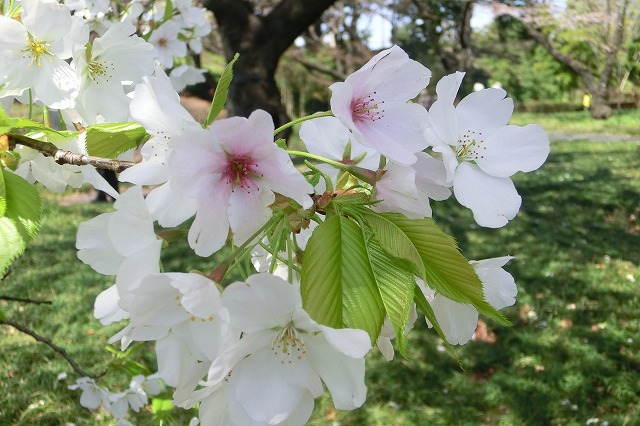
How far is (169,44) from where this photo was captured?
2.00 metres

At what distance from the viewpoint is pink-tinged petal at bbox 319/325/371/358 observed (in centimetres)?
49

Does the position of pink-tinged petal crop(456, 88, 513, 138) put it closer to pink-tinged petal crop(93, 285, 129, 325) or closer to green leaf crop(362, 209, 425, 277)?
green leaf crop(362, 209, 425, 277)

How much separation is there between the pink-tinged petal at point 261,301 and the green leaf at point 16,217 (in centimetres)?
27

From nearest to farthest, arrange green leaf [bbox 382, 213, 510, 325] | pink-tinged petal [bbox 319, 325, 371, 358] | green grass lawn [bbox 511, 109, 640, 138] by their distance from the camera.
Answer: pink-tinged petal [bbox 319, 325, 371, 358] < green leaf [bbox 382, 213, 510, 325] < green grass lawn [bbox 511, 109, 640, 138]

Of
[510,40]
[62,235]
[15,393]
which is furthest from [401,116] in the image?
[510,40]

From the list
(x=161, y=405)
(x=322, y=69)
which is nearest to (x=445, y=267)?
(x=161, y=405)

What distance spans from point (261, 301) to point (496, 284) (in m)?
0.33

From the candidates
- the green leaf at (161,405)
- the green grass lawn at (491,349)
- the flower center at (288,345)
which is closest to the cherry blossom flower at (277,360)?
the flower center at (288,345)

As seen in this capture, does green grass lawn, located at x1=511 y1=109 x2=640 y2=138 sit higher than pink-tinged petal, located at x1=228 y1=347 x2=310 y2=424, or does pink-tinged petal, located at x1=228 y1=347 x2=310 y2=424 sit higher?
pink-tinged petal, located at x1=228 y1=347 x2=310 y2=424

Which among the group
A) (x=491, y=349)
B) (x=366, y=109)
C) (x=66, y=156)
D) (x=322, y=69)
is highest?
(x=366, y=109)

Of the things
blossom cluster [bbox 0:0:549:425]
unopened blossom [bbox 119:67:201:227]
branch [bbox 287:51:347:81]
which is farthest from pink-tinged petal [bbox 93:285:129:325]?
branch [bbox 287:51:347:81]

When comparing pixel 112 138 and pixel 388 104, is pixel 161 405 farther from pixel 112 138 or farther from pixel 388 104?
pixel 388 104

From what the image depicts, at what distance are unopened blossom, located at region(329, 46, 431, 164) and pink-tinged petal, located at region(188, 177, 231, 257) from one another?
14 cm

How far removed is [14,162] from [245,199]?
405 millimetres
